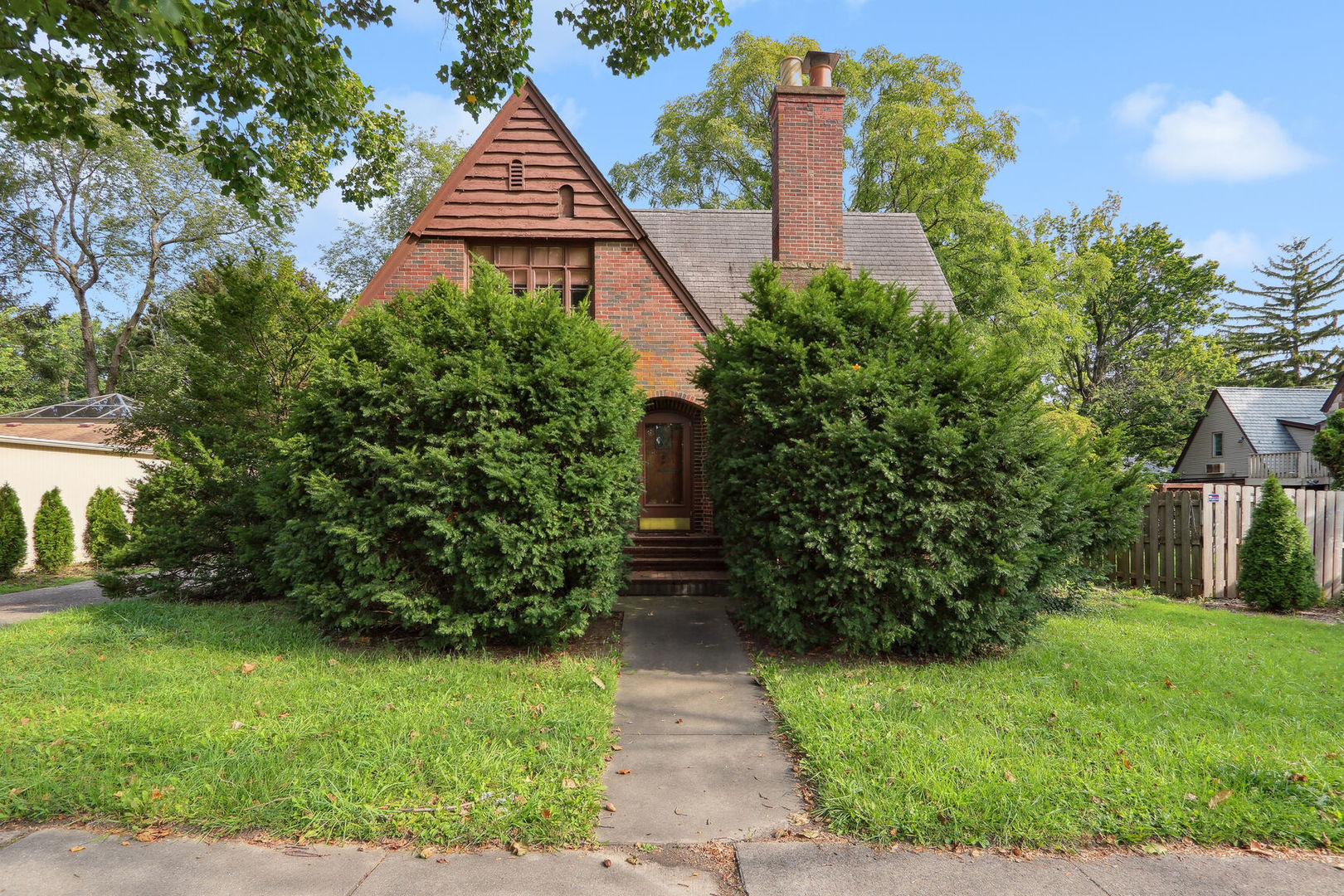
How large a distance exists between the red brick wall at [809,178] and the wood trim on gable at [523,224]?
1.76 meters

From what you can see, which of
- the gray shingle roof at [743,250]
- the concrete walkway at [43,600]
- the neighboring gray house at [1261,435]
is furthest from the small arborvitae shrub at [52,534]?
the neighboring gray house at [1261,435]

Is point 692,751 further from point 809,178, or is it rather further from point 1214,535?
point 1214,535

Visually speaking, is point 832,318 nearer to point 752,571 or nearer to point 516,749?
point 752,571

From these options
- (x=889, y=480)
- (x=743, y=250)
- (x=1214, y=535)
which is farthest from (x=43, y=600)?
(x=1214, y=535)

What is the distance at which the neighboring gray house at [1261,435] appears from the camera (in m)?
27.5

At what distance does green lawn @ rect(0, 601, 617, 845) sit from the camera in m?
3.17

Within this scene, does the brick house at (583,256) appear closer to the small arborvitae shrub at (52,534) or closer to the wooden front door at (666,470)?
the wooden front door at (666,470)

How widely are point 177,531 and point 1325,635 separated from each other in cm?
1335

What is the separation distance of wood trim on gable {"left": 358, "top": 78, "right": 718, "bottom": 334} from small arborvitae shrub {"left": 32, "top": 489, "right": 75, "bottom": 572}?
10752 millimetres

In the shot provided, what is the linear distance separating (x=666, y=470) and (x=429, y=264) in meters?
4.98

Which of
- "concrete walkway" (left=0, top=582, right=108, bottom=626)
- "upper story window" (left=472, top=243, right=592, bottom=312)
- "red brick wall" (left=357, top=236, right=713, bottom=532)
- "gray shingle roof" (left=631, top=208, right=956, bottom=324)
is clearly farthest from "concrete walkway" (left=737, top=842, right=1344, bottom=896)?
"gray shingle roof" (left=631, top=208, right=956, bottom=324)

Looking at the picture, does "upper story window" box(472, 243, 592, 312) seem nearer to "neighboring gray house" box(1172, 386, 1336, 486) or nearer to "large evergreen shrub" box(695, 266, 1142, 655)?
"large evergreen shrub" box(695, 266, 1142, 655)

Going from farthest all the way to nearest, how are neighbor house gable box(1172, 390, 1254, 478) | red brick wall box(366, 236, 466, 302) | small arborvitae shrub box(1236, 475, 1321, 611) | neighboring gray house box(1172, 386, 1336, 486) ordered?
neighbor house gable box(1172, 390, 1254, 478), neighboring gray house box(1172, 386, 1336, 486), red brick wall box(366, 236, 466, 302), small arborvitae shrub box(1236, 475, 1321, 611)

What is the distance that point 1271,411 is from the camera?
29109 mm
